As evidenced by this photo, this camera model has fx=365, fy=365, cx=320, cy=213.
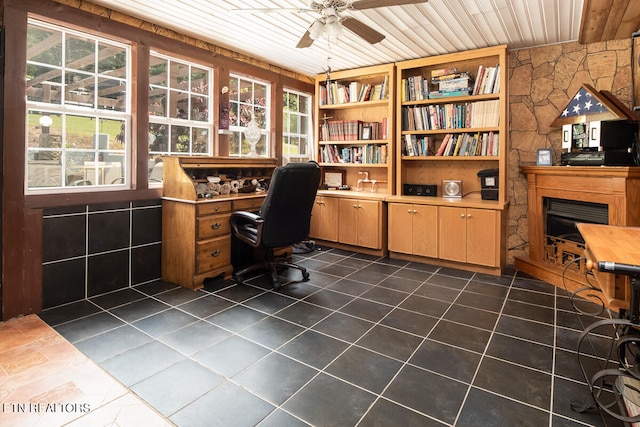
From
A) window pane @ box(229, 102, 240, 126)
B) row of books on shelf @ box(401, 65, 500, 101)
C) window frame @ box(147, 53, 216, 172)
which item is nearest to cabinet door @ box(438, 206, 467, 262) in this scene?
row of books on shelf @ box(401, 65, 500, 101)

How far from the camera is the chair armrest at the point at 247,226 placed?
131 inches

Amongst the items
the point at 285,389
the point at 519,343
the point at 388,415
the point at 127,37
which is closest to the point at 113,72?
the point at 127,37

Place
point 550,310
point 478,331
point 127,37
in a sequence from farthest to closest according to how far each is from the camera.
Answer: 1. point 127,37
2. point 550,310
3. point 478,331

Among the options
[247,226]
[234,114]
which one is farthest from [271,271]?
[234,114]

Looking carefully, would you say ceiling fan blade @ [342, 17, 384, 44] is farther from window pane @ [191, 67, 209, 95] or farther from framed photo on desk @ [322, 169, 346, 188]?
framed photo on desk @ [322, 169, 346, 188]

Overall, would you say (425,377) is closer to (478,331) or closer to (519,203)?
(478,331)

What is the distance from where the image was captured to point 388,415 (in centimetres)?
170

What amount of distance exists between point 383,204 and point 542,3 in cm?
250

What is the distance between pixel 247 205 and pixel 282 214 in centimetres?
72

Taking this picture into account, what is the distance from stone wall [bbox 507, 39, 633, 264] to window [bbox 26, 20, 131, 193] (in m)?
4.10

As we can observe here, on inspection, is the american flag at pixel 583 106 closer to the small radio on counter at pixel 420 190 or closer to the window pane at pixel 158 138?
the small radio on counter at pixel 420 190

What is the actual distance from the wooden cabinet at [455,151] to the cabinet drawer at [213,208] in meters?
2.00

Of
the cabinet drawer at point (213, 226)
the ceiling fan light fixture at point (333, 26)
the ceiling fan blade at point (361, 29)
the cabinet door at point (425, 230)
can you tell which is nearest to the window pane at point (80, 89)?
the cabinet drawer at point (213, 226)

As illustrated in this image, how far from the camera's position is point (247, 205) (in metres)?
3.89
